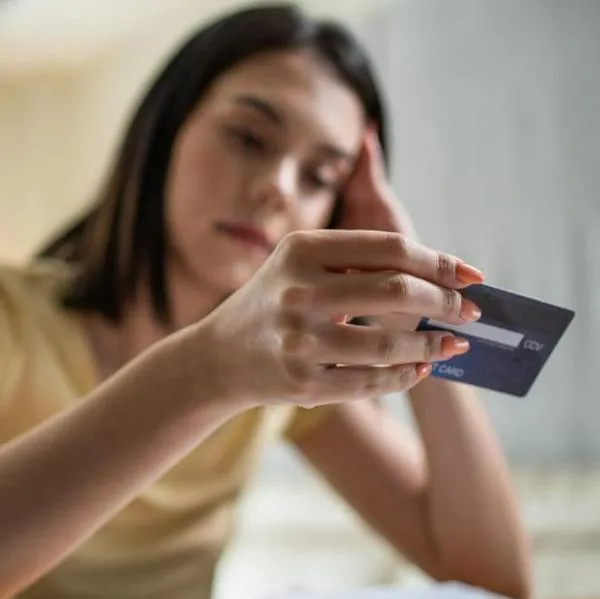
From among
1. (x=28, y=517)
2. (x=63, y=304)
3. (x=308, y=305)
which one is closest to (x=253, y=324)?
(x=308, y=305)

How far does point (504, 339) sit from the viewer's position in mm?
460

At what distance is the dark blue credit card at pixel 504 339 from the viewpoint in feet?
1.43

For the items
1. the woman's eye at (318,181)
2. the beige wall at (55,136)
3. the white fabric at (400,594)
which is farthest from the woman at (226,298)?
the beige wall at (55,136)

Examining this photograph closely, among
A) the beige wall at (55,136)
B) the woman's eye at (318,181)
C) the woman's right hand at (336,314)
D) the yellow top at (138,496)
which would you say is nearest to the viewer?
the woman's right hand at (336,314)

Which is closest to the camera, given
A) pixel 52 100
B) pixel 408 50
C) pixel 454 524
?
pixel 454 524

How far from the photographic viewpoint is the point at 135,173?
86 centimetres

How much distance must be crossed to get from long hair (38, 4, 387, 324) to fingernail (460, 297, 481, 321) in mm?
447

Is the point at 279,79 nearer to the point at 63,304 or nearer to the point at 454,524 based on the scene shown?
the point at 63,304

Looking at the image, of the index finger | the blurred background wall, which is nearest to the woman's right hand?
the index finger

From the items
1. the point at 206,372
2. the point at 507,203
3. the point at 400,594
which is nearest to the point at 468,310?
the point at 206,372

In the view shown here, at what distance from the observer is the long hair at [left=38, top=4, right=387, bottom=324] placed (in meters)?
0.83

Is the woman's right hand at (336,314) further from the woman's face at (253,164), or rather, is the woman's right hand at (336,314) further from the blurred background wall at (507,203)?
the blurred background wall at (507,203)

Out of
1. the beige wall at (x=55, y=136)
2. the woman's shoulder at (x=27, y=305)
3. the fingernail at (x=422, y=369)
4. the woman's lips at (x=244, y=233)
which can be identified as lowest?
the beige wall at (x=55, y=136)

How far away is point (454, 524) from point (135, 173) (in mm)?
466
